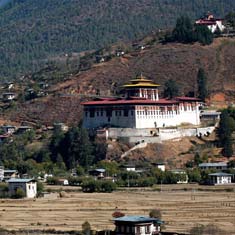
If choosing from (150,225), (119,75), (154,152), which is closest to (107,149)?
(154,152)

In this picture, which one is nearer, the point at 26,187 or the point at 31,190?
the point at 26,187

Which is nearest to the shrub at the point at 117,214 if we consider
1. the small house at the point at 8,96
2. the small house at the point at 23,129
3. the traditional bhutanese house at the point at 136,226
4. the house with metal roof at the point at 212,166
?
the traditional bhutanese house at the point at 136,226

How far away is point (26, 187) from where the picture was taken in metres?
90.8

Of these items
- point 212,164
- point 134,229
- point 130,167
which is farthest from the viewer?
point 130,167

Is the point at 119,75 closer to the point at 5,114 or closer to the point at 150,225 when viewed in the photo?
the point at 5,114

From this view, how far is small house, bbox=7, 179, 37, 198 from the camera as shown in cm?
9058

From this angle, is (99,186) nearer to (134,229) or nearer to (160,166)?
(160,166)

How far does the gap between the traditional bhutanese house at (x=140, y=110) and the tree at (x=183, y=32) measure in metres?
26.7

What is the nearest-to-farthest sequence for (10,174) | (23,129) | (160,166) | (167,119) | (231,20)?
(10,174)
(160,166)
(167,119)
(23,129)
(231,20)

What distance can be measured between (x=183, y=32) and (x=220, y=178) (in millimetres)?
53388

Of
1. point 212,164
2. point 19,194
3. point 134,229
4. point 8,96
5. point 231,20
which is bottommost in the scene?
point 134,229

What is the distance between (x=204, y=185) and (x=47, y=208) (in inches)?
943

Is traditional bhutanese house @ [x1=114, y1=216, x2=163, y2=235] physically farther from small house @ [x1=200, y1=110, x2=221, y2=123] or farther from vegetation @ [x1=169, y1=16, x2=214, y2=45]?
vegetation @ [x1=169, y1=16, x2=214, y2=45]

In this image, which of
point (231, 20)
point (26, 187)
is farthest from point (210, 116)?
point (231, 20)
